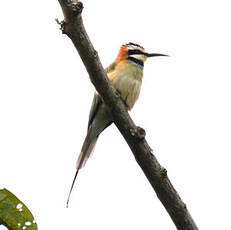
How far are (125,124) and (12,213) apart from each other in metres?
1.39

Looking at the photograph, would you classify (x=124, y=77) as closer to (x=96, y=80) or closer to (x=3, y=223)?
(x=96, y=80)

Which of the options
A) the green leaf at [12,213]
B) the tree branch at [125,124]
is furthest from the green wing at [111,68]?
the green leaf at [12,213]

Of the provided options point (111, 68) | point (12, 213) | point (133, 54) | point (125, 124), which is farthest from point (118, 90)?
point (12, 213)

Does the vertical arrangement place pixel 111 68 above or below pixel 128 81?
above

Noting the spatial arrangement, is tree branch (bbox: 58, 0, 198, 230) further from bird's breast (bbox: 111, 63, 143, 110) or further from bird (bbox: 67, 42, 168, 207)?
bird's breast (bbox: 111, 63, 143, 110)

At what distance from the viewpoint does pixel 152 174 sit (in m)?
2.94

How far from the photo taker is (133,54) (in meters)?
5.25

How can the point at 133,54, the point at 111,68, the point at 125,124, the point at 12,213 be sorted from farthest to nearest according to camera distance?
1. the point at 133,54
2. the point at 111,68
3. the point at 125,124
4. the point at 12,213

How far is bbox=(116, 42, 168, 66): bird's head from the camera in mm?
5164

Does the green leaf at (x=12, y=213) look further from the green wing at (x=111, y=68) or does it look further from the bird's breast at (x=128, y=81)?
the green wing at (x=111, y=68)

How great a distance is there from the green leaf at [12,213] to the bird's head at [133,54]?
137 inches

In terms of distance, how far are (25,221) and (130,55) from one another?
3642mm

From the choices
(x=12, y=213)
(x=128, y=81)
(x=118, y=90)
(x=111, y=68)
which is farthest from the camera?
(x=111, y=68)

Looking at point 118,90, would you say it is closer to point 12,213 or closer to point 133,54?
point 133,54
